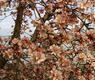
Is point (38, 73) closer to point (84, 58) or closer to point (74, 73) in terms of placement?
point (74, 73)

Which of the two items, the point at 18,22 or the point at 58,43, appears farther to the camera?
the point at 18,22

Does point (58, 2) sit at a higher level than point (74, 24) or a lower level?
higher

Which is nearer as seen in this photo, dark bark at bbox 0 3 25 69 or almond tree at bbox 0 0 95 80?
almond tree at bbox 0 0 95 80

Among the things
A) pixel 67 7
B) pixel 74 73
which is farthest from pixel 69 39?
pixel 74 73

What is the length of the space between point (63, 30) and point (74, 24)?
0.83m

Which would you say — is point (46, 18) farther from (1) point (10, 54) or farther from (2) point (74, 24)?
(1) point (10, 54)

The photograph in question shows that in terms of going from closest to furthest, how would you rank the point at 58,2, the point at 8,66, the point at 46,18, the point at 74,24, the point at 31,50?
1. the point at 31,50
2. the point at 58,2
3. the point at 74,24
4. the point at 46,18
5. the point at 8,66

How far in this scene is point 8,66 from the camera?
469cm

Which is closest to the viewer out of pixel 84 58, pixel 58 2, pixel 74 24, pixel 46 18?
pixel 84 58

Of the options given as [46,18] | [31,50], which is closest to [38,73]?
[46,18]

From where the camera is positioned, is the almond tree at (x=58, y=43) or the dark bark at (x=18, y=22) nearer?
the almond tree at (x=58, y=43)

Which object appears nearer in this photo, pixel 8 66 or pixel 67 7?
pixel 67 7

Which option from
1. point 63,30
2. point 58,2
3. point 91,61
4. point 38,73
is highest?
point 58,2

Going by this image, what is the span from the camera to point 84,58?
3.31 metres
